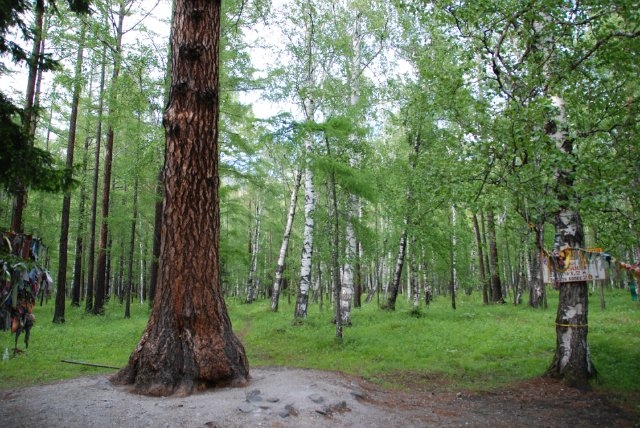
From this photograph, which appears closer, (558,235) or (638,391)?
(638,391)

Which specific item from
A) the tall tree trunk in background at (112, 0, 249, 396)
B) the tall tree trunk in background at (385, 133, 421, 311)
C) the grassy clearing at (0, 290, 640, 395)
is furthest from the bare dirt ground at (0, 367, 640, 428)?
the tall tree trunk in background at (385, 133, 421, 311)

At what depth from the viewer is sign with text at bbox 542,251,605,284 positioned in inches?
284

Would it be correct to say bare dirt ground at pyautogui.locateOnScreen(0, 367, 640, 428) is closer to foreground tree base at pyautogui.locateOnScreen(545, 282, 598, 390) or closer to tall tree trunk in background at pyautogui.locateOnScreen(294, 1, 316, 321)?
foreground tree base at pyautogui.locateOnScreen(545, 282, 598, 390)

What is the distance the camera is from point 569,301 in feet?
24.8

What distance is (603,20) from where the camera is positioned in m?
6.79

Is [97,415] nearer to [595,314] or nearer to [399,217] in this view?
[399,217]

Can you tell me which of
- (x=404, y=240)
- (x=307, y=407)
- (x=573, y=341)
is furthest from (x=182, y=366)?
(x=404, y=240)

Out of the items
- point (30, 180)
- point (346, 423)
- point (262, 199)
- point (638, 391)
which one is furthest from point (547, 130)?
point (262, 199)

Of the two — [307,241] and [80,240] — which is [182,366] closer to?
[307,241]

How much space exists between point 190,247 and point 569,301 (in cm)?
647

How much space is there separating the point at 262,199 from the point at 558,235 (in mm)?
26782

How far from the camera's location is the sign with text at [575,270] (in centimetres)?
721

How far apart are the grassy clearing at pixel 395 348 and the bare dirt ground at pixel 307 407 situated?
1.14 meters

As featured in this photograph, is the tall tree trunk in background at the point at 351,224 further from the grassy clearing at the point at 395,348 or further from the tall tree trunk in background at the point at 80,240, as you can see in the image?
the tall tree trunk in background at the point at 80,240
